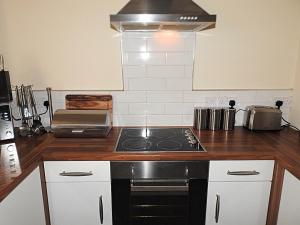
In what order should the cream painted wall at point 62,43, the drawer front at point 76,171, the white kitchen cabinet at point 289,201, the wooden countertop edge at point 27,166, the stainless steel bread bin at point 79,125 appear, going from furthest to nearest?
the cream painted wall at point 62,43
the stainless steel bread bin at point 79,125
the drawer front at point 76,171
the white kitchen cabinet at point 289,201
the wooden countertop edge at point 27,166

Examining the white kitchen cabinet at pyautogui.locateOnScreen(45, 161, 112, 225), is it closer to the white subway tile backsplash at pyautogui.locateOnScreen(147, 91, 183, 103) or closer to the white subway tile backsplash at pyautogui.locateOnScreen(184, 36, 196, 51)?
the white subway tile backsplash at pyautogui.locateOnScreen(147, 91, 183, 103)

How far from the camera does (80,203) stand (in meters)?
1.49

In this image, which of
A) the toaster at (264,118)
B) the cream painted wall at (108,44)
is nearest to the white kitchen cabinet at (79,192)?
the cream painted wall at (108,44)

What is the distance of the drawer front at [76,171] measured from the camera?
1.42 m

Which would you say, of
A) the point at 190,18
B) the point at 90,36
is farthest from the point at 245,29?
the point at 90,36

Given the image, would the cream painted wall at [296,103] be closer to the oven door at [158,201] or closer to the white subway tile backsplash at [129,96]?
the oven door at [158,201]

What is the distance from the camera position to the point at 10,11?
5.84 feet

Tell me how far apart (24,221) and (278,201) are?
143 centimetres

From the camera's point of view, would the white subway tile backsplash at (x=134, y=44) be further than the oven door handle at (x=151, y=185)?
Yes

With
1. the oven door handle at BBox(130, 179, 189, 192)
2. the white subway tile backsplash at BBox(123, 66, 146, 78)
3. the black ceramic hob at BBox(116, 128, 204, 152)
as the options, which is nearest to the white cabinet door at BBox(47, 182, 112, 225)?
the oven door handle at BBox(130, 179, 189, 192)

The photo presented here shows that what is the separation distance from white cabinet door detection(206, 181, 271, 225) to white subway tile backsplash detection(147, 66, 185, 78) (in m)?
0.89

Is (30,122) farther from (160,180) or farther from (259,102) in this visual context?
(259,102)

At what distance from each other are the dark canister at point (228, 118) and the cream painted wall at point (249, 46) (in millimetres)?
221

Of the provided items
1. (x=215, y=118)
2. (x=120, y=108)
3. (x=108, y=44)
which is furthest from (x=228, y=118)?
(x=108, y=44)
